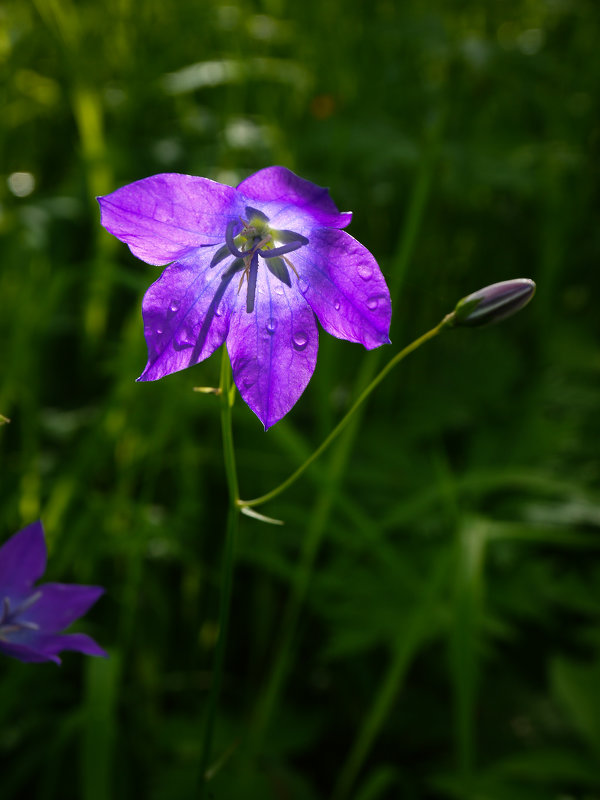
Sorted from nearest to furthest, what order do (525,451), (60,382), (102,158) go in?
(525,451)
(102,158)
(60,382)

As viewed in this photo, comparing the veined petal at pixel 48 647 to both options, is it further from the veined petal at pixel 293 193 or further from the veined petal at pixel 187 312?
the veined petal at pixel 293 193

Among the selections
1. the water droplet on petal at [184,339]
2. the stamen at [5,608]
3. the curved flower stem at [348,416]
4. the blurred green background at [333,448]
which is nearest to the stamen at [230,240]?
the water droplet on petal at [184,339]

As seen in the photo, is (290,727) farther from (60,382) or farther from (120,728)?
(60,382)

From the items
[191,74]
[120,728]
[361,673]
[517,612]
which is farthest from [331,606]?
[191,74]

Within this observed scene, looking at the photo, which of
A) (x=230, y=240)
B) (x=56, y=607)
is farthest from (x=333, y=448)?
(x=230, y=240)

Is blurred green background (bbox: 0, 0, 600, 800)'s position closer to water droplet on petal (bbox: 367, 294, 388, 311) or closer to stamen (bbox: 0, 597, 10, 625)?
stamen (bbox: 0, 597, 10, 625)

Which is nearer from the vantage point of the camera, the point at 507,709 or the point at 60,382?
the point at 507,709
